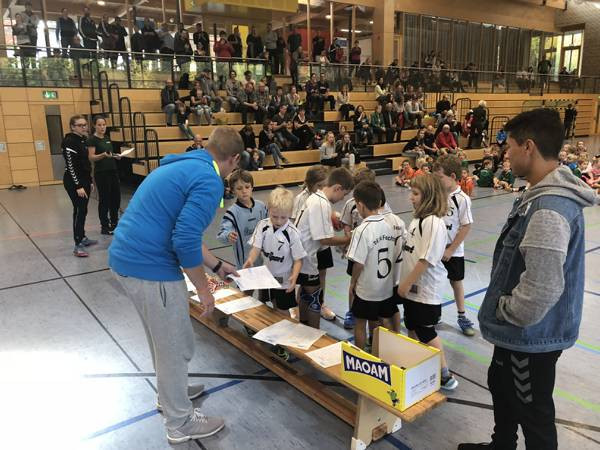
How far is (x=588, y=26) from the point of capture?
88.0 ft

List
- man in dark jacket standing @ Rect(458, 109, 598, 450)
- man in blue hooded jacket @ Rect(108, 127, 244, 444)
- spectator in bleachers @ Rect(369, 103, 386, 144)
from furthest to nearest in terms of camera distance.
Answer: spectator in bleachers @ Rect(369, 103, 386, 144) < man in blue hooded jacket @ Rect(108, 127, 244, 444) < man in dark jacket standing @ Rect(458, 109, 598, 450)

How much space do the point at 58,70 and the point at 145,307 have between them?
12.9m

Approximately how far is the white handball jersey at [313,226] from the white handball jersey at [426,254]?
0.69 meters

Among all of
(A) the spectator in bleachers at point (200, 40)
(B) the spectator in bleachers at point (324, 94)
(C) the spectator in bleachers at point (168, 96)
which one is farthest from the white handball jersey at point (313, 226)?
(A) the spectator in bleachers at point (200, 40)

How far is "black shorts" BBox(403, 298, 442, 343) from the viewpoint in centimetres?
300

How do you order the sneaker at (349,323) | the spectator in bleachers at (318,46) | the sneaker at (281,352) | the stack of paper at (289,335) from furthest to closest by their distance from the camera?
the spectator in bleachers at (318,46) → the sneaker at (349,323) → the sneaker at (281,352) → the stack of paper at (289,335)

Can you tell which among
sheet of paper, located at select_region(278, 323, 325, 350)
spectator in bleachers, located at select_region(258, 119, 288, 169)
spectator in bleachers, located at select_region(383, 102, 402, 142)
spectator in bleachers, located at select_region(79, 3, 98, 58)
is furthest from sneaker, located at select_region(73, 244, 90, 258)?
spectator in bleachers, located at select_region(383, 102, 402, 142)

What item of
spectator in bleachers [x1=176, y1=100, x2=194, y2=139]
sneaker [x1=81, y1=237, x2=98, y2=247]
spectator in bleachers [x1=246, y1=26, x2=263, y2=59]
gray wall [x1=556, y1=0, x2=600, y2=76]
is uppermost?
gray wall [x1=556, y1=0, x2=600, y2=76]

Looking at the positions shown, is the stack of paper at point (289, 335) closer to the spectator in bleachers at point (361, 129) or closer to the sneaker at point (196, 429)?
the sneaker at point (196, 429)

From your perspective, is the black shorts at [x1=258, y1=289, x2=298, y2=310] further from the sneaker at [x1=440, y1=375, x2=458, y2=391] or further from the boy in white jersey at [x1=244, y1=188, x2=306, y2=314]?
the sneaker at [x1=440, y1=375, x2=458, y2=391]

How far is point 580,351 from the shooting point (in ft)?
11.7

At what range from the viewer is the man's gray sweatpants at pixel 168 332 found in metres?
2.25

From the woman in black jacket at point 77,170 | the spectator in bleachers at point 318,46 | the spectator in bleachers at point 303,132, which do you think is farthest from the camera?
the spectator in bleachers at point 318,46

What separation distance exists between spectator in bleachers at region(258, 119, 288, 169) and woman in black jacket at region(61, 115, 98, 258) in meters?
6.37
